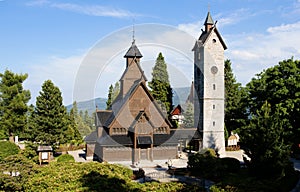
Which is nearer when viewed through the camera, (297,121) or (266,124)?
(266,124)

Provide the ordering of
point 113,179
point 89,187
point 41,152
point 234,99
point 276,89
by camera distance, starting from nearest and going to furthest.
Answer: point 89,187 < point 113,179 < point 41,152 < point 276,89 < point 234,99

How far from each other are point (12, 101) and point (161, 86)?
20089mm

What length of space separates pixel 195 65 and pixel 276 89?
1020 cm

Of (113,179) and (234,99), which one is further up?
(234,99)

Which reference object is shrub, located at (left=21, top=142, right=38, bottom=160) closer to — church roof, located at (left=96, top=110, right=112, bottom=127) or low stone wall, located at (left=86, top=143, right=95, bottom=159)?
low stone wall, located at (left=86, top=143, right=95, bottom=159)

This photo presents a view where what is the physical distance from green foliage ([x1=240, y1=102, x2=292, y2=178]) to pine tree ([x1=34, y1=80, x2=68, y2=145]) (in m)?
20.7

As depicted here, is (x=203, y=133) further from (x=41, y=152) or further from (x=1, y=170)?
(x=1, y=170)

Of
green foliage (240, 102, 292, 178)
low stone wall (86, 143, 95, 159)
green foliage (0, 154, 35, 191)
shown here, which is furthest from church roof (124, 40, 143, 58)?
green foliage (0, 154, 35, 191)

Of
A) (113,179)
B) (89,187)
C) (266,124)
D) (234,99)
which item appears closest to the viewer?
(89,187)

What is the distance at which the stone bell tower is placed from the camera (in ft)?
115

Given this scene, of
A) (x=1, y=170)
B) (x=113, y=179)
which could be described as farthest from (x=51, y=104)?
(x=113, y=179)

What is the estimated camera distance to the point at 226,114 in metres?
43.1

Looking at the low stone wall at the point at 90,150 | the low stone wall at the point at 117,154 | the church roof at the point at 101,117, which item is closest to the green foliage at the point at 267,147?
the low stone wall at the point at 117,154

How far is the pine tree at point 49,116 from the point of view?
32.2 m
